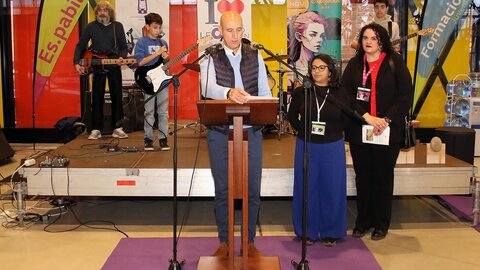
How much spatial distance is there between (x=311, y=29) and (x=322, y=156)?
4.99 m

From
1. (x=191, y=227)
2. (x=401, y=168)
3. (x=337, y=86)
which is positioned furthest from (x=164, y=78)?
(x=401, y=168)

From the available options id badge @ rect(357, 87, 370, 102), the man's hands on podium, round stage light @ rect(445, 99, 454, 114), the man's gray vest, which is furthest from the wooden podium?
round stage light @ rect(445, 99, 454, 114)

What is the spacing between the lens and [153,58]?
5.72 meters

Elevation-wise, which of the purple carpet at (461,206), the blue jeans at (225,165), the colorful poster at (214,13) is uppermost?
the colorful poster at (214,13)

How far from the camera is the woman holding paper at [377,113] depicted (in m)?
4.16

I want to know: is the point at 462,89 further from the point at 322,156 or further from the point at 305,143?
the point at 305,143

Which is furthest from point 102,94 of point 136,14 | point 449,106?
point 449,106

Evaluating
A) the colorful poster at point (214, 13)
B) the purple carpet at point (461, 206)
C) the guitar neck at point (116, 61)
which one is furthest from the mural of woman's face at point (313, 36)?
the purple carpet at point (461, 206)

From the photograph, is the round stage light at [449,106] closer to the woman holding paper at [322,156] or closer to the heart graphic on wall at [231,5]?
the heart graphic on wall at [231,5]

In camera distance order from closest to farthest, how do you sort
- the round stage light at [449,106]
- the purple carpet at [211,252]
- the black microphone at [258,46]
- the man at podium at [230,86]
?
the black microphone at [258,46] < the man at podium at [230,86] < the purple carpet at [211,252] < the round stage light at [449,106]

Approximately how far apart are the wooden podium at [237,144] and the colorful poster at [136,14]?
556 cm

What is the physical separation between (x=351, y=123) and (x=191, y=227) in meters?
1.65

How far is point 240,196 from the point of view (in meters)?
Answer: 3.36

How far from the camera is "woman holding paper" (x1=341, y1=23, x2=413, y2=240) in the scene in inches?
164
